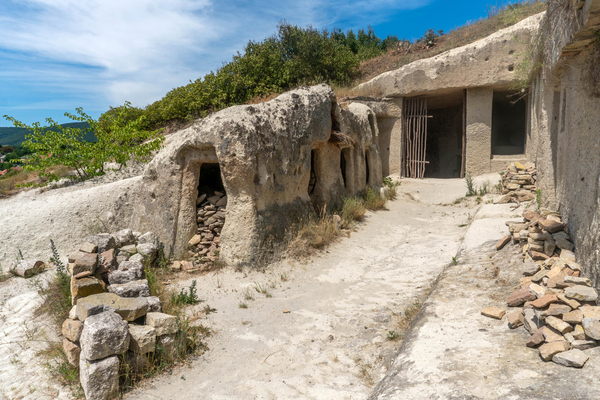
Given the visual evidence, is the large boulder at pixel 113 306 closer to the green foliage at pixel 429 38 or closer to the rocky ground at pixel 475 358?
the rocky ground at pixel 475 358

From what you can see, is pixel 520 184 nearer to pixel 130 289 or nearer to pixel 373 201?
pixel 373 201

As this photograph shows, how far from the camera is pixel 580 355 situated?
2574 millimetres

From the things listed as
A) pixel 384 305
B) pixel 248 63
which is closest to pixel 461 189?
pixel 384 305

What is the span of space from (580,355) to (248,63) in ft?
47.0

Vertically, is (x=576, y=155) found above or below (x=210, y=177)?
above

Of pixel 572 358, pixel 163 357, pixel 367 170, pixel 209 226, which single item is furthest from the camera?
pixel 367 170

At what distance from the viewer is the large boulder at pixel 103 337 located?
3.49 m

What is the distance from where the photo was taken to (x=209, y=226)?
7.28m

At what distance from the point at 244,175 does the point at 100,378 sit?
12.1 ft

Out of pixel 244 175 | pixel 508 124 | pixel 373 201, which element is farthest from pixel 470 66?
pixel 244 175

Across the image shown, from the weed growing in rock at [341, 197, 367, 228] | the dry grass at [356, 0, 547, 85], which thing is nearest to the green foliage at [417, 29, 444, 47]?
the dry grass at [356, 0, 547, 85]

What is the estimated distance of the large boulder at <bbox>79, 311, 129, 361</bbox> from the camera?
11.5ft

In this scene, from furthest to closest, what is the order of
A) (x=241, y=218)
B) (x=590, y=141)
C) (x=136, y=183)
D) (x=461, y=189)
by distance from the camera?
1. (x=461, y=189)
2. (x=136, y=183)
3. (x=241, y=218)
4. (x=590, y=141)

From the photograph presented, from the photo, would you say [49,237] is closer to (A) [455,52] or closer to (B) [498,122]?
(A) [455,52]
